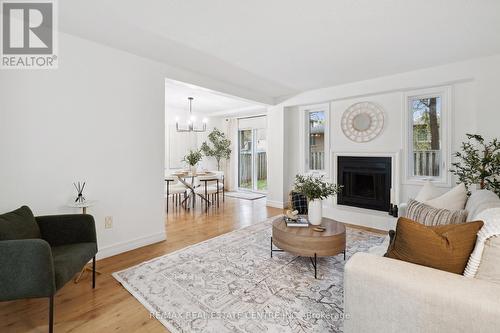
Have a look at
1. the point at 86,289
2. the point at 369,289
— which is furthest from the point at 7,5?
the point at 369,289

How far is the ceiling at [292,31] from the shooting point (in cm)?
216

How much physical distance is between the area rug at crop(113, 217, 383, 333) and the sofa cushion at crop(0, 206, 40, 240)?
0.85 meters

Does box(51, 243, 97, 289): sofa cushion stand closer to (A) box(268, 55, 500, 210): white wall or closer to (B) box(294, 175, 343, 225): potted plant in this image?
(B) box(294, 175, 343, 225): potted plant

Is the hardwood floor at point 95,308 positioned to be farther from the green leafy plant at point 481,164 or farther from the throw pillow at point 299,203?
the green leafy plant at point 481,164

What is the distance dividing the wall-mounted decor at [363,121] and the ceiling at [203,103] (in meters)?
2.10

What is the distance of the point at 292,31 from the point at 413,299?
8.26 feet

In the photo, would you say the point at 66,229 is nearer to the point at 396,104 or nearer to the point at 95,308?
the point at 95,308

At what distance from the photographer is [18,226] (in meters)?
1.93

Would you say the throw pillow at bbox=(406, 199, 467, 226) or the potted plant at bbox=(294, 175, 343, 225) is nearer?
the throw pillow at bbox=(406, 199, 467, 226)

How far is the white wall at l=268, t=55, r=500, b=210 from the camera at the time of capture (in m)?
3.29

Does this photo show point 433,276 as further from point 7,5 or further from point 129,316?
point 7,5

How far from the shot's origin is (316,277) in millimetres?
2457

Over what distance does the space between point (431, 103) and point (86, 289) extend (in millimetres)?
5125

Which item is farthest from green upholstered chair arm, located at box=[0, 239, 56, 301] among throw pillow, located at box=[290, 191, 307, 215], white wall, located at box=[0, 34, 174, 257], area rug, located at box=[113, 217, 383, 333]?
throw pillow, located at box=[290, 191, 307, 215]
